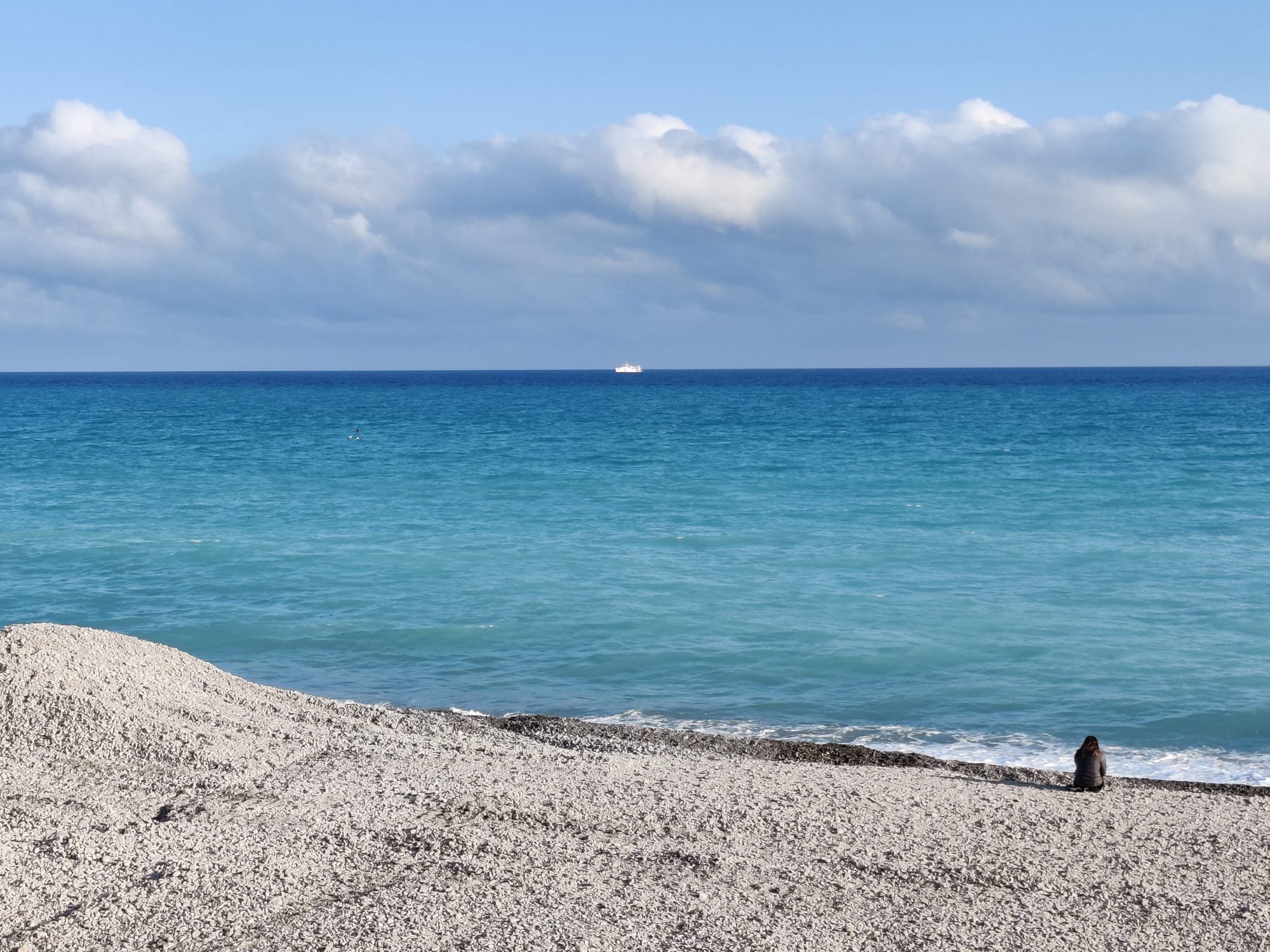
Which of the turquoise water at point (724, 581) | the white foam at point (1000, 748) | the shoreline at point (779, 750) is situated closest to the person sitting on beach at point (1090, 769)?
the shoreline at point (779, 750)

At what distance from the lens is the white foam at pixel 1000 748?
37.8 feet

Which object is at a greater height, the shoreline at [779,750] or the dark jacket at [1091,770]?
the dark jacket at [1091,770]

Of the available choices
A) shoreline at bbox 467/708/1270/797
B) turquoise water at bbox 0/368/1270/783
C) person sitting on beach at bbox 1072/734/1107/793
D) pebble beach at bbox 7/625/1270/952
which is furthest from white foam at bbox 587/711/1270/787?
person sitting on beach at bbox 1072/734/1107/793

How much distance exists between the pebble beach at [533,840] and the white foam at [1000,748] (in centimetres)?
54

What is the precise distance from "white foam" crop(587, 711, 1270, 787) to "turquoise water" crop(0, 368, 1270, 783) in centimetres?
5

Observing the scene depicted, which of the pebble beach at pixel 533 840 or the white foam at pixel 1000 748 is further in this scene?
the white foam at pixel 1000 748

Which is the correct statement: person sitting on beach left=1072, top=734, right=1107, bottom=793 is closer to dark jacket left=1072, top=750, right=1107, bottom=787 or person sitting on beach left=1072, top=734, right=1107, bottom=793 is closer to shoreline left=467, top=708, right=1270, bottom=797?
dark jacket left=1072, top=750, right=1107, bottom=787

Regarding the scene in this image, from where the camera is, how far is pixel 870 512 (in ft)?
93.8

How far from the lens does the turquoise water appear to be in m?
13.8

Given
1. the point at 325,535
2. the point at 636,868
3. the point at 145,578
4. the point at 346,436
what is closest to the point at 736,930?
the point at 636,868

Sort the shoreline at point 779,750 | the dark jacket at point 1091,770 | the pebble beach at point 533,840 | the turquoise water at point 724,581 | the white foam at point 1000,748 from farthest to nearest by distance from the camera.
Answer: the turquoise water at point 724,581
the white foam at point 1000,748
the shoreline at point 779,750
the dark jacket at point 1091,770
the pebble beach at point 533,840

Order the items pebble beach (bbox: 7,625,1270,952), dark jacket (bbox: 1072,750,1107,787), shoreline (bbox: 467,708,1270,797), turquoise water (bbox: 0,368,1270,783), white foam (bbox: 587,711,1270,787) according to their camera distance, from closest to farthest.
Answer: pebble beach (bbox: 7,625,1270,952)
dark jacket (bbox: 1072,750,1107,787)
shoreline (bbox: 467,708,1270,797)
white foam (bbox: 587,711,1270,787)
turquoise water (bbox: 0,368,1270,783)

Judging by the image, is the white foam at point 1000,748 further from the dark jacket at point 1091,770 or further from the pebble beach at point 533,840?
the dark jacket at point 1091,770

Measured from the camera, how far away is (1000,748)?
12.2 meters
